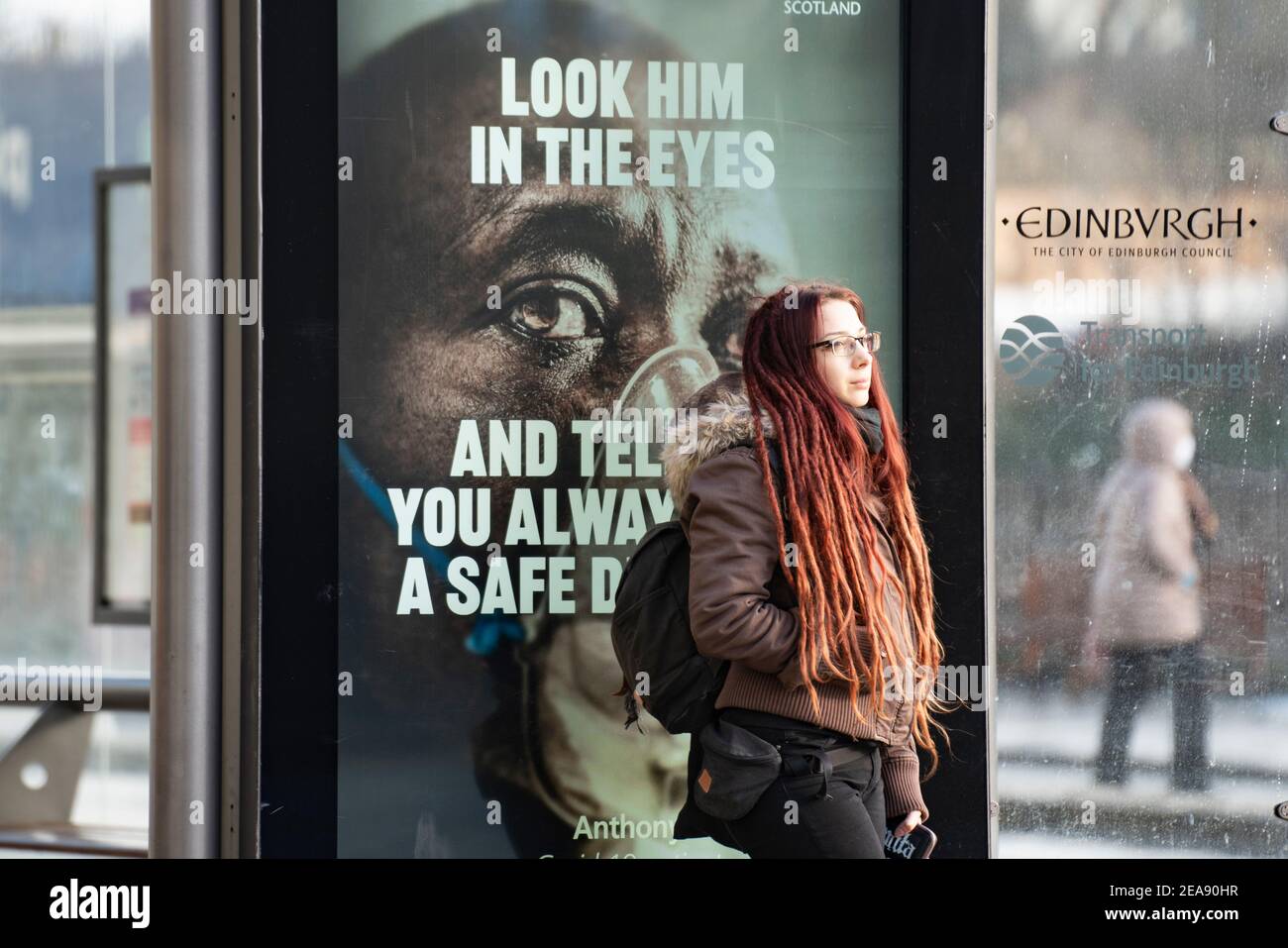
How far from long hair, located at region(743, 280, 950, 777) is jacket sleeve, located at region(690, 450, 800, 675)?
40 mm

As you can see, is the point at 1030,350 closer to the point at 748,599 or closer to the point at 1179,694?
the point at 1179,694

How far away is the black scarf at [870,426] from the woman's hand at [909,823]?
35.8 inches

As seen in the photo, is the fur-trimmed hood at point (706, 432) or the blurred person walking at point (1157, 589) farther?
the blurred person walking at point (1157, 589)

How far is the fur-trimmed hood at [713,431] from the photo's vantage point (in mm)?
2795

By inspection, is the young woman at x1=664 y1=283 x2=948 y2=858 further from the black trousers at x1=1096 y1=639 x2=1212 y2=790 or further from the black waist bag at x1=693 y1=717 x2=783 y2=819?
the black trousers at x1=1096 y1=639 x2=1212 y2=790

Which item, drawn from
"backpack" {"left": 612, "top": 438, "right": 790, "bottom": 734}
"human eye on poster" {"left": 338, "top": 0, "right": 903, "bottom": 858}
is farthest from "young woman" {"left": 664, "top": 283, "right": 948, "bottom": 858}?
"human eye on poster" {"left": 338, "top": 0, "right": 903, "bottom": 858}

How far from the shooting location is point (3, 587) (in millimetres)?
5020

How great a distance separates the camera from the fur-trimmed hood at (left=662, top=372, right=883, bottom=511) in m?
2.79

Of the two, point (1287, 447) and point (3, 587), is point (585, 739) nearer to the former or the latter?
point (1287, 447)

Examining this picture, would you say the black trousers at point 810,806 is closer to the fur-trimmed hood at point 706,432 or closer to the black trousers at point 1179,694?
the fur-trimmed hood at point 706,432

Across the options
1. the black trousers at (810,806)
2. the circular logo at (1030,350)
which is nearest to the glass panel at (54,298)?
the black trousers at (810,806)

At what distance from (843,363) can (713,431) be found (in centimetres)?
39

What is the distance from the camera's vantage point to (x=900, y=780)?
9.29 feet

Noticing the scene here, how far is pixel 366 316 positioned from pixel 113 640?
2782 millimetres
